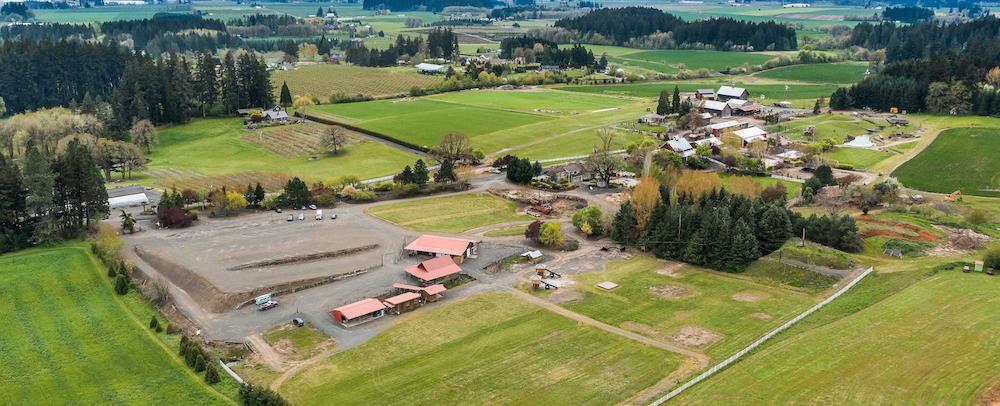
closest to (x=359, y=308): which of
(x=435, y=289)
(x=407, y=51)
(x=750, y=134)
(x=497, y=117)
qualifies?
(x=435, y=289)

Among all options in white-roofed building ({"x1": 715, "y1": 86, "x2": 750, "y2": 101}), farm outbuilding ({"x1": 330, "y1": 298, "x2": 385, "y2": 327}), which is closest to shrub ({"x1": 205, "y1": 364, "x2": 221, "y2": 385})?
farm outbuilding ({"x1": 330, "y1": 298, "x2": 385, "y2": 327})

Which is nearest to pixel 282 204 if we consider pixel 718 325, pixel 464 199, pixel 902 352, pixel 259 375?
pixel 464 199

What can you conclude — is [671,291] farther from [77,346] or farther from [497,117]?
[497,117]

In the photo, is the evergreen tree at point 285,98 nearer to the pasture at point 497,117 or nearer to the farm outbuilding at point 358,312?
the pasture at point 497,117

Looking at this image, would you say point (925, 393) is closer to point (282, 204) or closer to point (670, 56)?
point (282, 204)

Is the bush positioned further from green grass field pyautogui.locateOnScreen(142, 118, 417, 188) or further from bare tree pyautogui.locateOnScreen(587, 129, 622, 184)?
bare tree pyautogui.locateOnScreen(587, 129, 622, 184)

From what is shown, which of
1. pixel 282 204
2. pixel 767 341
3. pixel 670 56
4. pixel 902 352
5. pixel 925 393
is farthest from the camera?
pixel 670 56

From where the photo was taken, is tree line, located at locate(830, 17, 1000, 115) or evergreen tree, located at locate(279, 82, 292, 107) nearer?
tree line, located at locate(830, 17, 1000, 115)
